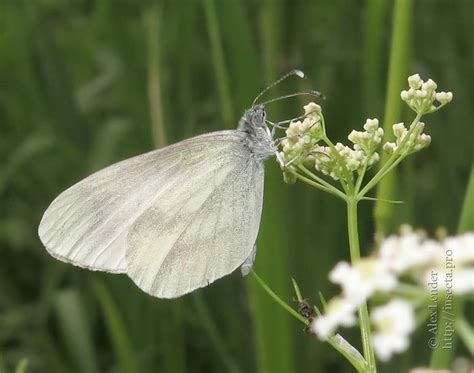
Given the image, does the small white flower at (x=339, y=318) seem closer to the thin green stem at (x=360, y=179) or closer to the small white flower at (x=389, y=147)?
the thin green stem at (x=360, y=179)

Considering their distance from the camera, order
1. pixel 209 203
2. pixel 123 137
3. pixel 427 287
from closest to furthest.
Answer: pixel 427 287 < pixel 209 203 < pixel 123 137

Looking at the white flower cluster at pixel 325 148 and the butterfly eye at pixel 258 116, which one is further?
the butterfly eye at pixel 258 116

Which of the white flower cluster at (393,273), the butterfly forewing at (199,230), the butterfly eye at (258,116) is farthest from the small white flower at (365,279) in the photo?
the butterfly eye at (258,116)

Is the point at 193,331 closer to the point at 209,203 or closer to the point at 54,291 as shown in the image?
the point at 54,291

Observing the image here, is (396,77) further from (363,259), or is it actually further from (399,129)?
(363,259)

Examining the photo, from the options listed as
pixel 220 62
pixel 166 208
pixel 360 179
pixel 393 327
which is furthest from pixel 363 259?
pixel 220 62

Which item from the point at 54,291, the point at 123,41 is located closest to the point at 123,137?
the point at 123,41

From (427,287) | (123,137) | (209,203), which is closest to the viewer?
(427,287)

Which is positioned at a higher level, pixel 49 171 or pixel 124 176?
pixel 124 176
